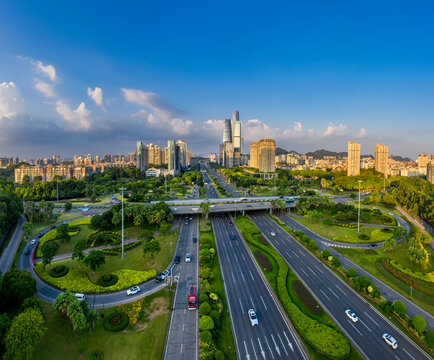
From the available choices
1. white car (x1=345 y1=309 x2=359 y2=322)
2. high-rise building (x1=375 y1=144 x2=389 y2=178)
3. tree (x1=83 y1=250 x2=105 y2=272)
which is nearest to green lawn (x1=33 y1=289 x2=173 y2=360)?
tree (x1=83 y1=250 x2=105 y2=272)

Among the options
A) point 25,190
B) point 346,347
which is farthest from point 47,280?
point 25,190

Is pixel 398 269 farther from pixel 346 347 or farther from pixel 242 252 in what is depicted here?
pixel 242 252

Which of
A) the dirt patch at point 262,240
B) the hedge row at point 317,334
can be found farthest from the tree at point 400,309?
the dirt patch at point 262,240

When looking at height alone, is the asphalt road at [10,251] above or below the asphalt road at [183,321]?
above

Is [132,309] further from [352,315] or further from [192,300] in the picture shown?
[352,315]

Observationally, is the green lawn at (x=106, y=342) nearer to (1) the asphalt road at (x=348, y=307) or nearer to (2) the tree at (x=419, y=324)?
(1) the asphalt road at (x=348, y=307)

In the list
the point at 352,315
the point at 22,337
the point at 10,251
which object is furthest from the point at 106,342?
the point at 10,251

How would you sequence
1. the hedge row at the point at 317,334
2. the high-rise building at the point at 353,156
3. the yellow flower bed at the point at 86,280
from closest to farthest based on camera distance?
the hedge row at the point at 317,334 < the yellow flower bed at the point at 86,280 < the high-rise building at the point at 353,156

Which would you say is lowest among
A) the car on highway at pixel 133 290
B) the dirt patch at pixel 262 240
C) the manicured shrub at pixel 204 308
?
the car on highway at pixel 133 290
